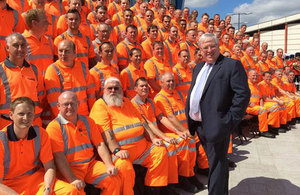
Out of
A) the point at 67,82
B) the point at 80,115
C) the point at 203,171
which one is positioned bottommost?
the point at 203,171

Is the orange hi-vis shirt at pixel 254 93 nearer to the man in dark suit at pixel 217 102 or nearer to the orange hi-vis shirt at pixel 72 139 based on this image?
the man in dark suit at pixel 217 102

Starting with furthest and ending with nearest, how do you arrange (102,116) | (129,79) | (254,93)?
(254,93) → (129,79) → (102,116)

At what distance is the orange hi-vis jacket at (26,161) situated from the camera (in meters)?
2.38

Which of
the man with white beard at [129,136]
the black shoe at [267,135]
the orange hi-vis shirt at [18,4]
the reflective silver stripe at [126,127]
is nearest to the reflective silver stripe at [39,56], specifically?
the man with white beard at [129,136]

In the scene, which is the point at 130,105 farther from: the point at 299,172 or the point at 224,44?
the point at 224,44

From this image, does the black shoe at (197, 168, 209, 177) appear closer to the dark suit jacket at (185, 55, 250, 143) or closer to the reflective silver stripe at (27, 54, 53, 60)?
the dark suit jacket at (185, 55, 250, 143)

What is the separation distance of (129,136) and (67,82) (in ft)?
3.57

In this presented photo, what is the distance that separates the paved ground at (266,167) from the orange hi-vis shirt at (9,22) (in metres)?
3.62

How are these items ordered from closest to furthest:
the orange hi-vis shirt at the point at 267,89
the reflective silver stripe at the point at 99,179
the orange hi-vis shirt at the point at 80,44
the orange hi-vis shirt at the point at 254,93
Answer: the reflective silver stripe at the point at 99,179 → the orange hi-vis shirt at the point at 80,44 → the orange hi-vis shirt at the point at 254,93 → the orange hi-vis shirt at the point at 267,89

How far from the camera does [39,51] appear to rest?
362 cm

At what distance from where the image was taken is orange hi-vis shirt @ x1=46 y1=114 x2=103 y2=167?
2781 millimetres

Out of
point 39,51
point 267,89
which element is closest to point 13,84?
point 39,51

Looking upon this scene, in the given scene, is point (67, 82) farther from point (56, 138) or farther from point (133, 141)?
point (133, 141)

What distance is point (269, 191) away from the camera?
3.84 metres
